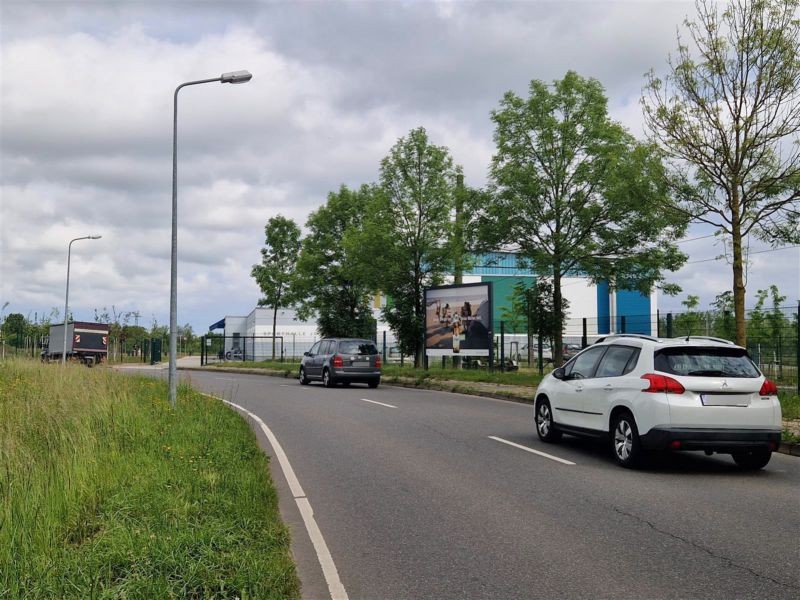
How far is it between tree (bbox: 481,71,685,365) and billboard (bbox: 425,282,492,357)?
4.63 m

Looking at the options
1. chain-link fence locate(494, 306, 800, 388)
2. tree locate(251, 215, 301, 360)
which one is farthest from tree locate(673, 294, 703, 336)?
tree locate(251, 215, 301, 360)

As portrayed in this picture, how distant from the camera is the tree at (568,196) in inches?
952

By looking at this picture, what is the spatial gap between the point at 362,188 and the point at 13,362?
2362 centimetres

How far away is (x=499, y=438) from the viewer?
12477 millimetres

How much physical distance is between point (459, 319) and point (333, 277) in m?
14.2

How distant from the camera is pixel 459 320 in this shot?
98.4ft

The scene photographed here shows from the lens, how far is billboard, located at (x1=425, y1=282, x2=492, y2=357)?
95.9ft

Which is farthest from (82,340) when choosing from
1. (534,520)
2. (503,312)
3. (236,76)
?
(534,520)

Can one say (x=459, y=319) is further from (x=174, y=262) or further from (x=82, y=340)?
(x=82, y=340)

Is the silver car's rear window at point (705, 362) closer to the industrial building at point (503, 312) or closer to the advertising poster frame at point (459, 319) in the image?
the industrial building at point (503, 312)

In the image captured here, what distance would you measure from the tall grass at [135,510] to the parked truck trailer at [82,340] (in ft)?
135

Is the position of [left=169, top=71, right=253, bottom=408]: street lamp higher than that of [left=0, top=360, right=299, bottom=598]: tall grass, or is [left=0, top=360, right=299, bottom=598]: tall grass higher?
[left=169, top=71, right=253, bottom=408]: street lamp

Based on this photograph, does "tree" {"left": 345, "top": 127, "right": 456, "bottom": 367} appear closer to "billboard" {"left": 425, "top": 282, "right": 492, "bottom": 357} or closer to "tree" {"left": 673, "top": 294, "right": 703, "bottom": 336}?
"billboard" {"left": 425, "top": 282, "right": 492, "bottom": 357}

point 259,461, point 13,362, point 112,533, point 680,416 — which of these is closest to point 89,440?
point 259,461
